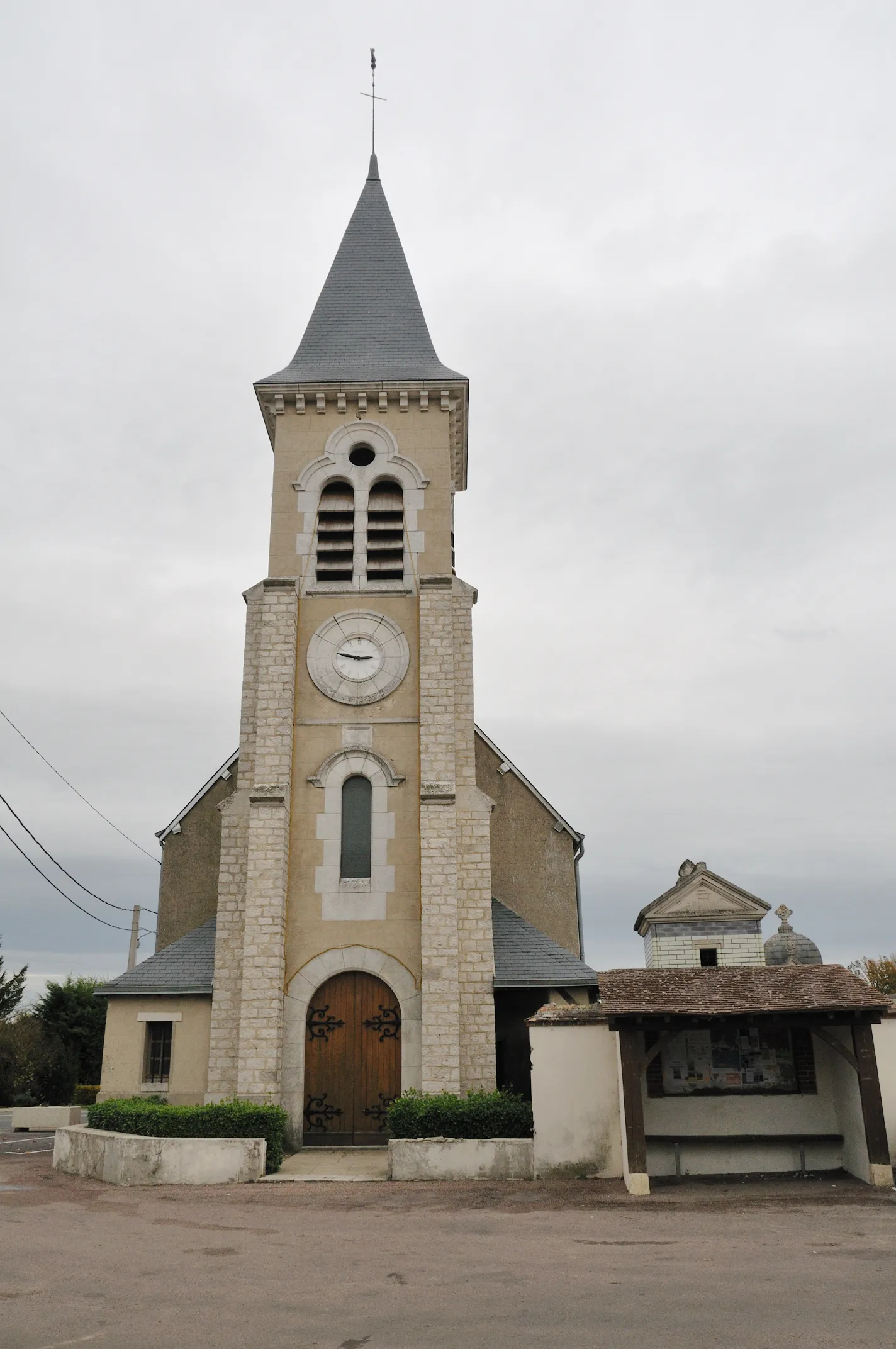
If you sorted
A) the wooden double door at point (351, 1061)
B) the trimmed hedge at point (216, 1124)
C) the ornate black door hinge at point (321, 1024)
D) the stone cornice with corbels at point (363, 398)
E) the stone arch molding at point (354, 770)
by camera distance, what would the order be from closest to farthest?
the trimmed hedge at point (216, 1124)
the wooden double door at point (351, 1061)
the ornate black door hinge at point (321, 1024)
the stone arch molding at point (354, 770)
the stone cornice with corbels at point (363, 398)

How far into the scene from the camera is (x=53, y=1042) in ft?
102

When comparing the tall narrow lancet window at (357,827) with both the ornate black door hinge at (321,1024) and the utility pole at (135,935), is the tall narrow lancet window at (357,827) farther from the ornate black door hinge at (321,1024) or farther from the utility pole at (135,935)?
the utility pole at (135,935)

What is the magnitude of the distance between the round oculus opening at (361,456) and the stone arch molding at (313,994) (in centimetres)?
950

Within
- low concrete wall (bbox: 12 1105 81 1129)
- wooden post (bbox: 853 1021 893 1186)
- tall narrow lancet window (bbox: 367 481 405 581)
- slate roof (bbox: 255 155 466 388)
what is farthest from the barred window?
slate roof (bbox: 255 155 466 388)

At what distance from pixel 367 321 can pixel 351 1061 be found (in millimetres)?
15098

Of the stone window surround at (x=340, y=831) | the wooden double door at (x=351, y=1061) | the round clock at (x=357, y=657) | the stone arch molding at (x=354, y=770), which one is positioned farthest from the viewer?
the round clock at (x=357, y=657)

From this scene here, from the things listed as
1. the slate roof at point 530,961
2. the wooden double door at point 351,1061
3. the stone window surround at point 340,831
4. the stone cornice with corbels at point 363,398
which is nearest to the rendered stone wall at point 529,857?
the slate roof at point 530,961

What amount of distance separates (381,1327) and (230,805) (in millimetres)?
12007

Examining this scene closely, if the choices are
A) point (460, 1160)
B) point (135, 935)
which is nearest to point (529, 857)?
point (460, 1160)

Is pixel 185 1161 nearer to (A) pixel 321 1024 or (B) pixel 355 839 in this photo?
(A) pixel 321 1024

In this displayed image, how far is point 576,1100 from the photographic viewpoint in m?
13.5

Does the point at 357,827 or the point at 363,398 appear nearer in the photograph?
the point at 357,827

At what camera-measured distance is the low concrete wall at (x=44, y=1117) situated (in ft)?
75.2

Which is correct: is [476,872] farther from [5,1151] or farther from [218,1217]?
[5,1151]
